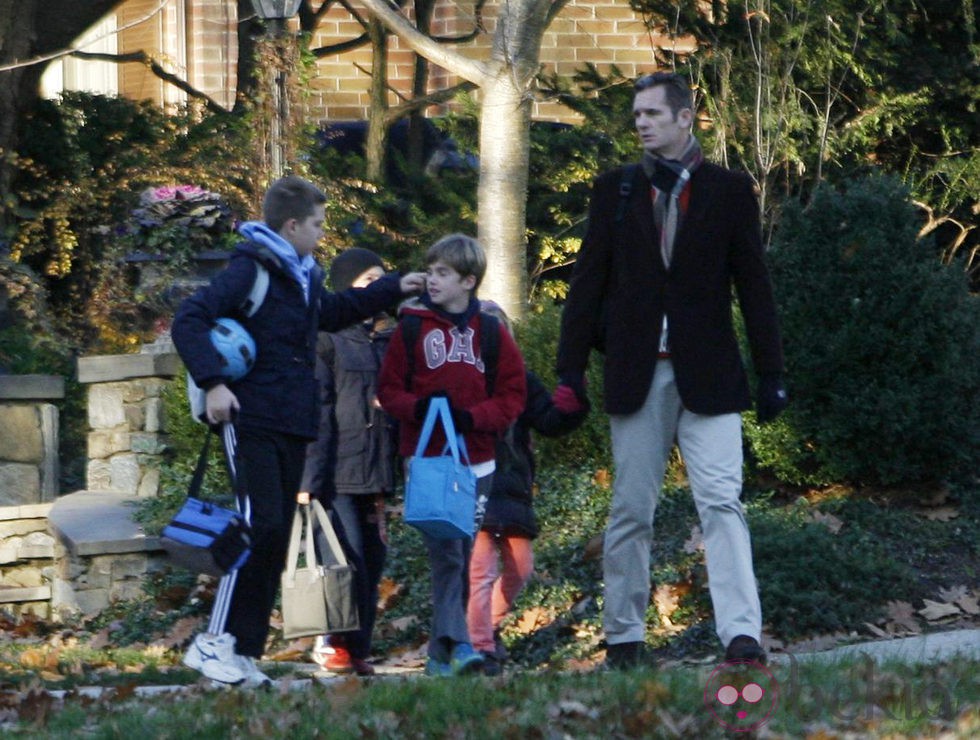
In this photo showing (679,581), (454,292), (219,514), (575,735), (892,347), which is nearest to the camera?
(575,735)

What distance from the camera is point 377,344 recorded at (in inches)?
278

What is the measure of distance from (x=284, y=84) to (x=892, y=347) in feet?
15.6

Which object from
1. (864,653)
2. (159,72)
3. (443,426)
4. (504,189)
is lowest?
(864,653)

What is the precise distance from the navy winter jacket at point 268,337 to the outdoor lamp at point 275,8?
4.88 m

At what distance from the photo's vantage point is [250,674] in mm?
5895

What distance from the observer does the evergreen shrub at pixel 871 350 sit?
8.27m

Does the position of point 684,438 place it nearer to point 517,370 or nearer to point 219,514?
point 517,370

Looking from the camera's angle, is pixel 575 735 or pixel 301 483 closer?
pixel 575 735

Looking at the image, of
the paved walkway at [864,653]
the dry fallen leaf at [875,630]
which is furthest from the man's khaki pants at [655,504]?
the dry fallen leaf at [875,630]

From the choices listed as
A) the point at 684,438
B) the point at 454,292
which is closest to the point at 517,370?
the point at 454,292

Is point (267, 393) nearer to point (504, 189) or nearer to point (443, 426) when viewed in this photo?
point (443, 426)

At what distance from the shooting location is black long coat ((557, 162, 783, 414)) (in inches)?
225

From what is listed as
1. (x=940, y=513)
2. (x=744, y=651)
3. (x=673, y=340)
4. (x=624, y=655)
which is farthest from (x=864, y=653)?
(x=940, y=513)

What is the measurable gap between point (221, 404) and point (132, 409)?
4.72 metres
